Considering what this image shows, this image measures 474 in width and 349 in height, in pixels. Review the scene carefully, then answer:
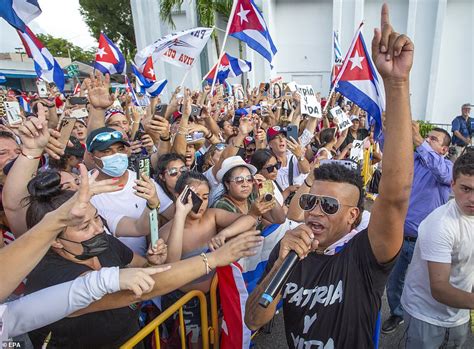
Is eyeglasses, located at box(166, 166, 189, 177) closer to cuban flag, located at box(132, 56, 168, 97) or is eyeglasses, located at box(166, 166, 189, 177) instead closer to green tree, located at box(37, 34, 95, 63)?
cuban flag, located at box(132, 56, 168, 97)

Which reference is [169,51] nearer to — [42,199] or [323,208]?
[42,199]

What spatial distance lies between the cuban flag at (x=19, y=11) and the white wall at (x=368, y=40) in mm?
14536

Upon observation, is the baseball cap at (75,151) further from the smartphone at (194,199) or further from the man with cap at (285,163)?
the man with cap at (285,163)

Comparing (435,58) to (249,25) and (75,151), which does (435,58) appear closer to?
(249,25)

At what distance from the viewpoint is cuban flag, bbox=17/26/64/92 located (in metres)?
4.72

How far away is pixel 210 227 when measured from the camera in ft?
9.12

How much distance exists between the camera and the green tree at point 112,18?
1153 inches

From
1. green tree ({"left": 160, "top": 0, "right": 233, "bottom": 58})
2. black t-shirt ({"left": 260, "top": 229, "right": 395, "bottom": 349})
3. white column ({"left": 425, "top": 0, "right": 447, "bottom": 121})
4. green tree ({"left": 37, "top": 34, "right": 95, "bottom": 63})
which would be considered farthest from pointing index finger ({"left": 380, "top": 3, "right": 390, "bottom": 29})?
green tree ({"left": 37, "top": 34, "right": 95, "bottom": 63})

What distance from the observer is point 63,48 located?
50031 millimetres

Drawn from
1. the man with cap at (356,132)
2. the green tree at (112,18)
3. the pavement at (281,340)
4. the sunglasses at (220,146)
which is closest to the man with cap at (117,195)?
the pavement at (281,340)

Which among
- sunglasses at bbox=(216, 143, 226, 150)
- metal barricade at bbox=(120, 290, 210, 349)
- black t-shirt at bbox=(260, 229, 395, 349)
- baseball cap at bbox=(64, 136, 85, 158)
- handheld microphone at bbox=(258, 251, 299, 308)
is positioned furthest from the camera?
sunglasses at bbox=(216, 143, 226, 150)

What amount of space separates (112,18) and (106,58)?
90.4 feet

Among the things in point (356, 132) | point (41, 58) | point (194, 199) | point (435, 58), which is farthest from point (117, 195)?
point (435, 58)

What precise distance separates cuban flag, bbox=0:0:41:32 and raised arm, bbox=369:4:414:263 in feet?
12.3
